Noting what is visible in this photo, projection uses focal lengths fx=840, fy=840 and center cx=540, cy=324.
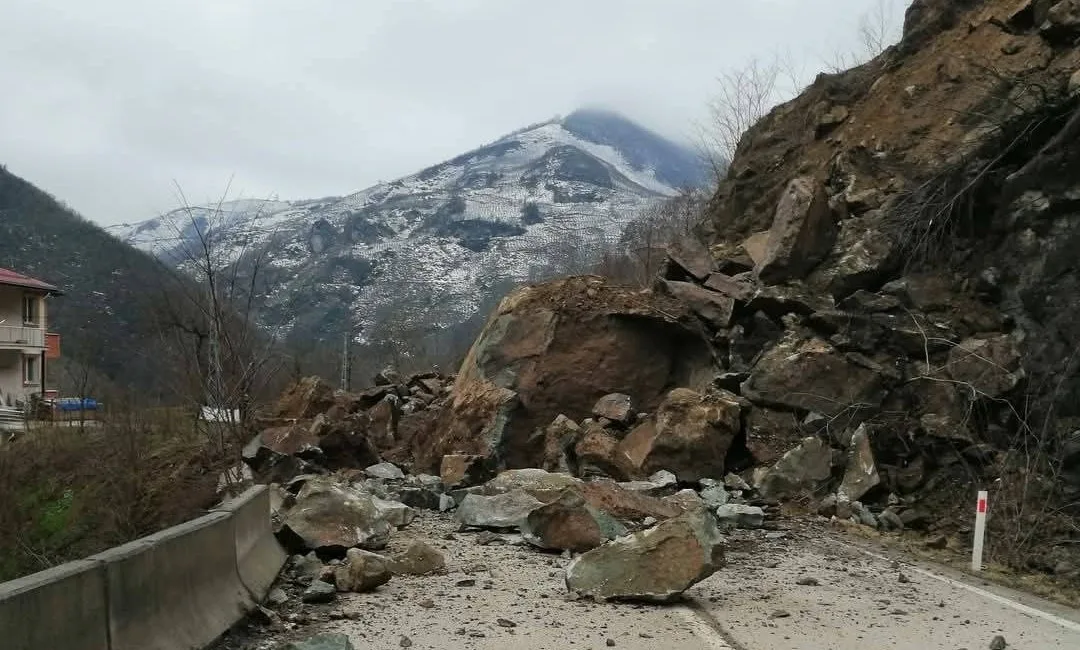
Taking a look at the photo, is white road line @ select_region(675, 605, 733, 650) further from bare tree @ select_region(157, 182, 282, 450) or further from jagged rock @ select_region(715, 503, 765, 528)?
bare tree @ select_region(157, 182, 282, 450)

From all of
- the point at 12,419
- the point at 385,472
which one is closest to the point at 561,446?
the point at 385,472

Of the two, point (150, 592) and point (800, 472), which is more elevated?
point (150, 592)

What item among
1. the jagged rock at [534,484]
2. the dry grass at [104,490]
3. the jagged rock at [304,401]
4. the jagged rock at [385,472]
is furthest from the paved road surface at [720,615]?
the jagged rock at [304,401]

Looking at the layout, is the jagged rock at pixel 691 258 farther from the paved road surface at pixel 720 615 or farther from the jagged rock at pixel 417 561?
the jagged rock at pixel 417 561

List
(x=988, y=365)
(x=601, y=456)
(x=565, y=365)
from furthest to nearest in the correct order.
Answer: (x=565, y=365) → (x=601, y=456) → (x=988, y=365)

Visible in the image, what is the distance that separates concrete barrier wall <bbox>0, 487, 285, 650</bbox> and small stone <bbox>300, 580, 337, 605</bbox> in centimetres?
30

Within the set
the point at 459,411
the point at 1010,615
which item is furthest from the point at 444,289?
the point at 1010,615

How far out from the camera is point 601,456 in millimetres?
12211

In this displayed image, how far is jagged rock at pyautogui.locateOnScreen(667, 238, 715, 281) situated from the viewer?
51.1 ft

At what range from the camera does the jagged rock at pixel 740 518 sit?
9609mm

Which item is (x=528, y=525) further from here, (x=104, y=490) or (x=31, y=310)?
(x=31, y=310)

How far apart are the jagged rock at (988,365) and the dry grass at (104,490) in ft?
31.5

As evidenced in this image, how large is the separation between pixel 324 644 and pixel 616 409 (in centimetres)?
885

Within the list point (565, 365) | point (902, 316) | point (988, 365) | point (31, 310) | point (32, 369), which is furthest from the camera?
point (31, 310)
